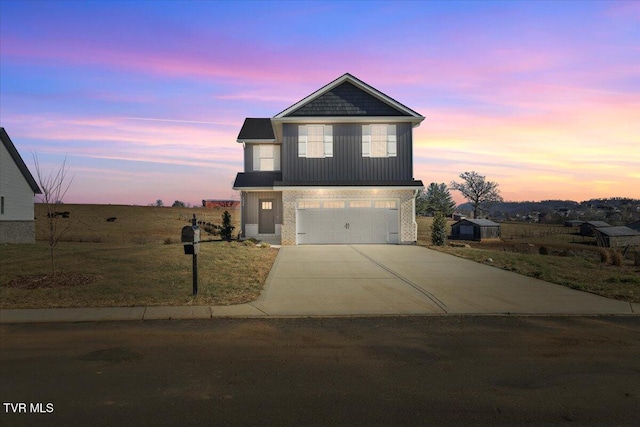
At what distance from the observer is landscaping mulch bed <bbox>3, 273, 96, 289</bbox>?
415 inches

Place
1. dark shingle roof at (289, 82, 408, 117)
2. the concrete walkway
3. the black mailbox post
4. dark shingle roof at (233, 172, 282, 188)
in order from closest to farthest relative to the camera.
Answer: the concrete walkway < the black mailbox post < dark shingle roof at (289, 82, 408, 117) < dark shingle roof at (233, 172, 282, 188)

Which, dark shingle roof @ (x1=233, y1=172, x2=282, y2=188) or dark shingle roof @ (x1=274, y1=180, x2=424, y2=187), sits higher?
dark shingle roof @ (x1=233, y1=172, x2=282, y2=188)

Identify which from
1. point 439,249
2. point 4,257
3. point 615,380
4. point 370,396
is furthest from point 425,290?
point 4,257

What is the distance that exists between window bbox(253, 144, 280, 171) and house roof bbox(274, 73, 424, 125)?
5.64 meters

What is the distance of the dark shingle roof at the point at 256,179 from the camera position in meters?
26.4

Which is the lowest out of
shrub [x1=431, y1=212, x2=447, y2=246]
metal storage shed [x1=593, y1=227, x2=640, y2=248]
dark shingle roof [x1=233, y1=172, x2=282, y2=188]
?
metal storage shed [x1=593, y1=227, x2=640, y2=248]

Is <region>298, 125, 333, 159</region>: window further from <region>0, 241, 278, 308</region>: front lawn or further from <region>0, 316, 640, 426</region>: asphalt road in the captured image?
<region>0, 316, 640, 426</region>: asphalt road

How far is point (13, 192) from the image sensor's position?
30984mm

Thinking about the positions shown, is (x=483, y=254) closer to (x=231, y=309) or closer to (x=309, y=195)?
(x=309, y=195)

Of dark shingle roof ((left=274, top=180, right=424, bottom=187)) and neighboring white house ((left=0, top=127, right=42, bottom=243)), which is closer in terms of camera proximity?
dark shingle roof ((left=274, top=180, right=424, bottom=187))

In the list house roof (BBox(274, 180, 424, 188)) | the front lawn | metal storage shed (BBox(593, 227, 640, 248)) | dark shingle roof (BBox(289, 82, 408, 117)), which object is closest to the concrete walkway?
the front lawn

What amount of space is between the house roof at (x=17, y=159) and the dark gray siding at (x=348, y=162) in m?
18.0

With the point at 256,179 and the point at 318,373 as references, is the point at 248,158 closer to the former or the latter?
the point at 256,179

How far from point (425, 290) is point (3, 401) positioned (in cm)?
872
